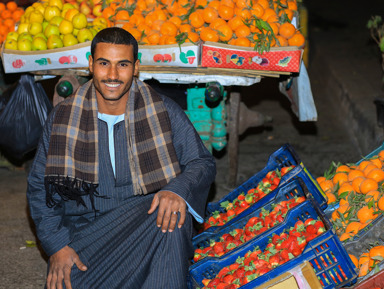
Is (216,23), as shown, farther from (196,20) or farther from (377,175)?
(377,175)

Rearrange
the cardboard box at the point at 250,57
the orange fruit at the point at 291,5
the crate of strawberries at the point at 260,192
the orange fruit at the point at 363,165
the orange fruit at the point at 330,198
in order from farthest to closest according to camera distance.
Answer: the orange fruit at the point at 291,5, the cardboard box at the point at 250,57, the orange fruit at the point at 363,165, the orange fruit at the point at 330,198, the crate of strawberries at the point at 260,192

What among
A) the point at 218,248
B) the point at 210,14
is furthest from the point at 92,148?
the point at 210,14

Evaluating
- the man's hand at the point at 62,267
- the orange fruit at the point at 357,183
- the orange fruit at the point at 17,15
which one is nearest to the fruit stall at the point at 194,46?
the orange fruit at the point at 17,15

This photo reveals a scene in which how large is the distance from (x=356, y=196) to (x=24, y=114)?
260 cm

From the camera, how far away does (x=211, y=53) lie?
396 centimetres

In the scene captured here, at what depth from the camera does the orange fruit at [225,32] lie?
410 cm

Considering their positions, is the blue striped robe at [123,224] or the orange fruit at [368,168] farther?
the orange fruit at [368,168]

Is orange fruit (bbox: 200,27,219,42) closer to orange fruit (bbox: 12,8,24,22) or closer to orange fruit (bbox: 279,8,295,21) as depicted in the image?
orange fruit (bbox: 279,8,295,21)

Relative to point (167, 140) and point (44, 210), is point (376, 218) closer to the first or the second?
point (167, 140)

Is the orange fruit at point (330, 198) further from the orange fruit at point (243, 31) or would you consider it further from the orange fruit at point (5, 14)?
the orange fruit at point (5, 14)

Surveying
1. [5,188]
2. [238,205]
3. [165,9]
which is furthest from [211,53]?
[5,188]

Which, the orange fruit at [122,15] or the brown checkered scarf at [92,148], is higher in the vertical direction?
the orange fruit at [122,15]

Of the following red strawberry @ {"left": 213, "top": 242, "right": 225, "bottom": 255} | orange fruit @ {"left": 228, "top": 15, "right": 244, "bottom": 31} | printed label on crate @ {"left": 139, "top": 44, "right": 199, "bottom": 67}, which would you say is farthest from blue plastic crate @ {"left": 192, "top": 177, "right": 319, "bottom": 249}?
orange fruit @ {"left": 228, "top": 15, "right": 244, "bottom": 31}

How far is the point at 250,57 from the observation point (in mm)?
3938
